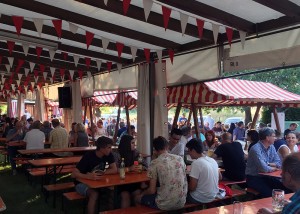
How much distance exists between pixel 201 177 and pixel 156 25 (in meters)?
2.16

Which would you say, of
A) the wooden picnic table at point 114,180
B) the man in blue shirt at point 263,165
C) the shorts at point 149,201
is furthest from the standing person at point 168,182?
the man in blue shirt at point 263,165

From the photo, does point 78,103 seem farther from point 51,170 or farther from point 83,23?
point 83,23

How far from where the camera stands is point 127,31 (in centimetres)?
505

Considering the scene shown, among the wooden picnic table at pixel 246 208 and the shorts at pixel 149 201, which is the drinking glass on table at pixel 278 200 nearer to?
the wooden picnic table at pixel 246 208

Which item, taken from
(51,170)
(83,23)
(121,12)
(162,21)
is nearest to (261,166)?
(162,21)

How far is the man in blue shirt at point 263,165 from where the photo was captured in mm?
4457

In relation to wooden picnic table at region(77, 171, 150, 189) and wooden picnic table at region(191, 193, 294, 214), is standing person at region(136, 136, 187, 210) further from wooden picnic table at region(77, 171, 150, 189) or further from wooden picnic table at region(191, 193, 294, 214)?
wooden picnic table at region(191, 193, 294, 214)

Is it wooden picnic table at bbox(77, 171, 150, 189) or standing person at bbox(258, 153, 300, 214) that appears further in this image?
wooden picnic table at bbox(77, 171, 150, 189)

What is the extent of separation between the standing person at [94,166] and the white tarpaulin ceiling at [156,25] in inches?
65.3

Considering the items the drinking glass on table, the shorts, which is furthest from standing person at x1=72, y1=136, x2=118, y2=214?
the drinking glass on table

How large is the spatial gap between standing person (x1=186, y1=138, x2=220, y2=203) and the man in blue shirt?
3.68ft

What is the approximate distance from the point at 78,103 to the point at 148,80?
4.16m

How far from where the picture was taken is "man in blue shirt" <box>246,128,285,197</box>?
446 centimetres

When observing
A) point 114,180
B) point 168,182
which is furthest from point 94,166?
point 168,182
